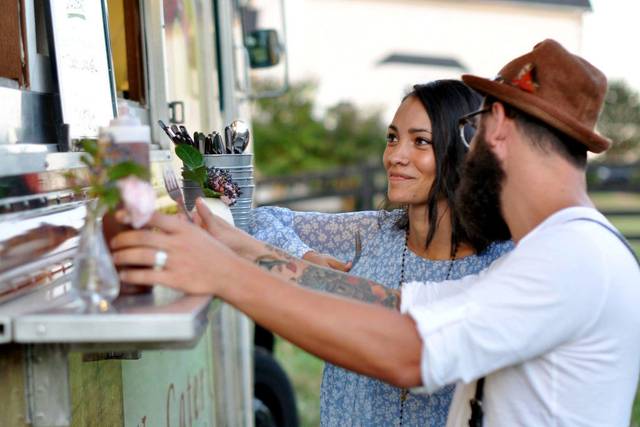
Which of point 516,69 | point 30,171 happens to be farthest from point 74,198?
point 516,69

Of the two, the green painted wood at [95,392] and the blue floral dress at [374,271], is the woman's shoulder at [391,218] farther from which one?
the green painted wood at [95,392]

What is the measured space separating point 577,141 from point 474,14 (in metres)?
17.0

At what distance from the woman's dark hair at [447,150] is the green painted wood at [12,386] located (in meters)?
1.60

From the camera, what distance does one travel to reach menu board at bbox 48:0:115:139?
2.25 meters

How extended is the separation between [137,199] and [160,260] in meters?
0.12

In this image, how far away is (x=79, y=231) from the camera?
2.02 meters

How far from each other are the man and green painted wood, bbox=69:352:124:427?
0.43 meters

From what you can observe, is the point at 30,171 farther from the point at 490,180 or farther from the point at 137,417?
the point at 490,180

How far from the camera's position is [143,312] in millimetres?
1476

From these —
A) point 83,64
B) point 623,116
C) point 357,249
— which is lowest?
point 623,116

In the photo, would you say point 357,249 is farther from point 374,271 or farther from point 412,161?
point 412,161

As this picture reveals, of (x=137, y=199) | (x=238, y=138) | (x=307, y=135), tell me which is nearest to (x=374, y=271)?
(x=238, y=138)

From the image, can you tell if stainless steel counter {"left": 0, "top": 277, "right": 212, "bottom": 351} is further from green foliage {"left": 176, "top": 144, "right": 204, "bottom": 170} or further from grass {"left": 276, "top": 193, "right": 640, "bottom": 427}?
grass {"left": 276, "top": 193, "right": 640, "bottom": 427}

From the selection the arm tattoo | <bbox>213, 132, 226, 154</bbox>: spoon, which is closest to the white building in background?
<bbox>213, 132, 226, 154</bbox>: spoon
